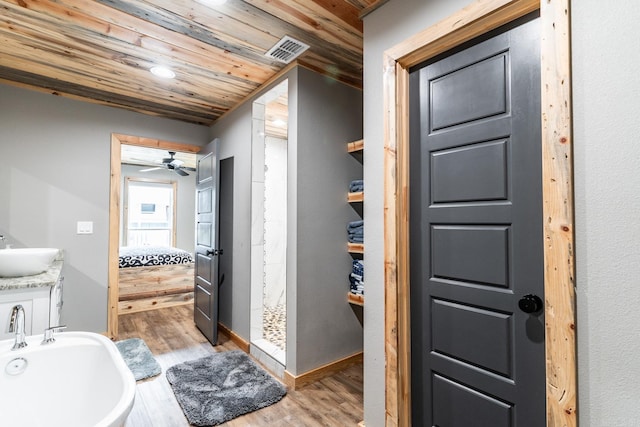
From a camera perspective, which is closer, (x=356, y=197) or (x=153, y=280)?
(x=356, y=197)

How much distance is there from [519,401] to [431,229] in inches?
31.5

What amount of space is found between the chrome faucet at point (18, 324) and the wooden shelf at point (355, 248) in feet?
6.96

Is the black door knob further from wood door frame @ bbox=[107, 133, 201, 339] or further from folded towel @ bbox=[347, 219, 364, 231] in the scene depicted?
wood door frame @ bbox=[107, 133, 201, 339]

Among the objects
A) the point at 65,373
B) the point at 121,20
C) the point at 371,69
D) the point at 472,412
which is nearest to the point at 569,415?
the point at 472,412

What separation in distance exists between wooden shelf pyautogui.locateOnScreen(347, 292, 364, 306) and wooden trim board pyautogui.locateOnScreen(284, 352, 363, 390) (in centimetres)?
52

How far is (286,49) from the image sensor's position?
2297 millimetres

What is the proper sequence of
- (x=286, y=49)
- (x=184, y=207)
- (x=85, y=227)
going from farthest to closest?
(x=184, y=207) < (x=85, y=227) < (x=286, y=49)

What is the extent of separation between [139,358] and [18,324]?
177 cm

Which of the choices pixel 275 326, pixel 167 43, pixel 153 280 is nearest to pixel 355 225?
pixel 275 326

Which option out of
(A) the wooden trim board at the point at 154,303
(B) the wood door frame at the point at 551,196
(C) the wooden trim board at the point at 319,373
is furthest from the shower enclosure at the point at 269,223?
(A) the wooden trim board at the point at 154,303

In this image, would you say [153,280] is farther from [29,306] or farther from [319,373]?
[319,373]

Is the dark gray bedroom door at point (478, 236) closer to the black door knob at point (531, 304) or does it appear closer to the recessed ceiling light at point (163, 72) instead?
the black door knob at point (531, 304)

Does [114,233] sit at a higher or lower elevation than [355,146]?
lower

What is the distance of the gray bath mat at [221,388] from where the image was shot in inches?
81.5
